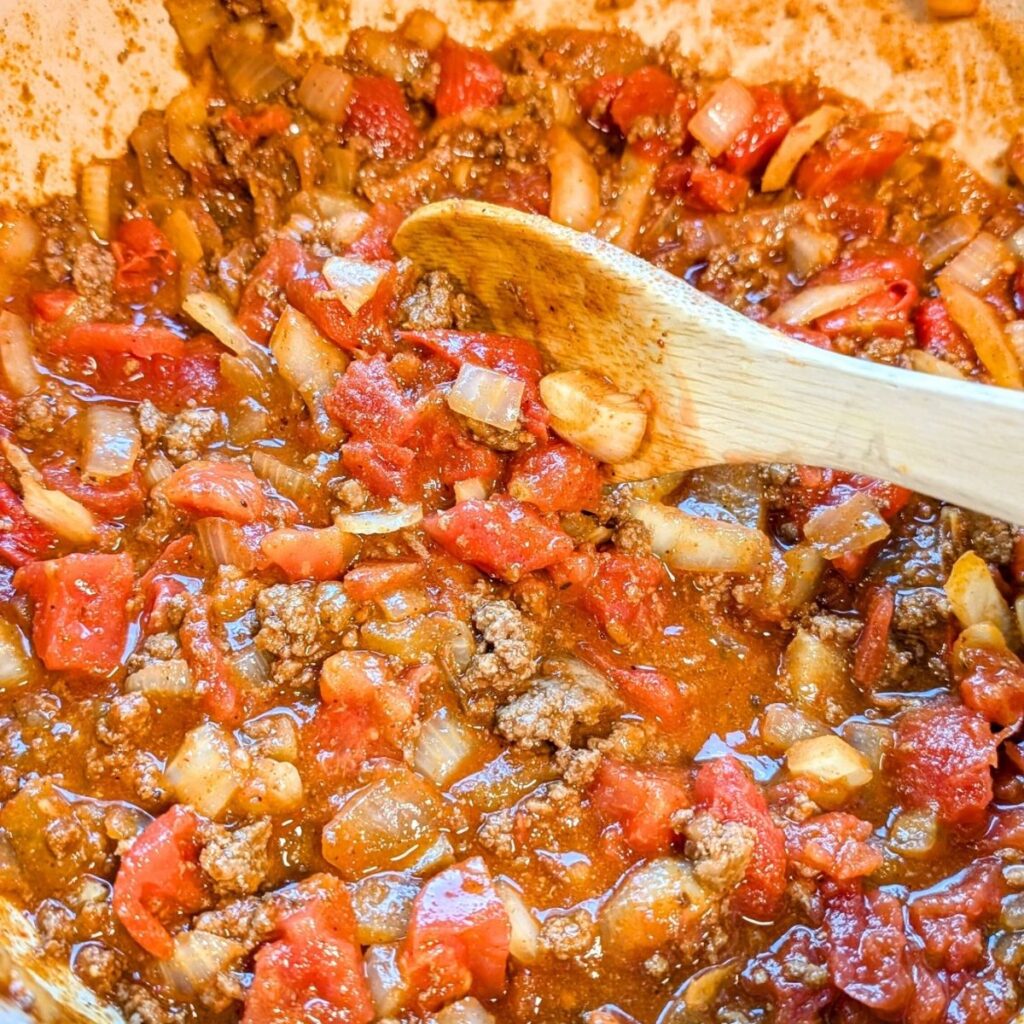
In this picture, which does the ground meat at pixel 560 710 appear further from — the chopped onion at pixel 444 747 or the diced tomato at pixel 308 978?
the diced tomato at pixel 308 978

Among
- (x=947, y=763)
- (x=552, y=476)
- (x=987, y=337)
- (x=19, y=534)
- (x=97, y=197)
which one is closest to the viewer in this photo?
(x=947, y=763)

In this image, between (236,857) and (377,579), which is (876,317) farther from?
(236,857)

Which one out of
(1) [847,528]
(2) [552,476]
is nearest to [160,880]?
(2) [552,476]

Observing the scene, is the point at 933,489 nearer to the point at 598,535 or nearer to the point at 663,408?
the point at 663,408

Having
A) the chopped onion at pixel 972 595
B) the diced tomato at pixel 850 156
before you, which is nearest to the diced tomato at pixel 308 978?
the chopped onion at pixel 972 595

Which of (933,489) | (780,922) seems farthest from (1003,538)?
(780,922)

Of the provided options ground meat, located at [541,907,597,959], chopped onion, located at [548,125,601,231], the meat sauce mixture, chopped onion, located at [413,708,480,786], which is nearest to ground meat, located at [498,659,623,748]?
the meat sauce mixture

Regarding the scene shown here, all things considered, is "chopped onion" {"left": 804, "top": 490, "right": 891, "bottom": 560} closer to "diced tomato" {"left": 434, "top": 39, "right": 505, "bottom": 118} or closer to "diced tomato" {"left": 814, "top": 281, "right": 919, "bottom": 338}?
"diced tomato" {"left": 814, "top": 281, "right": 919, "bottom": 338}
